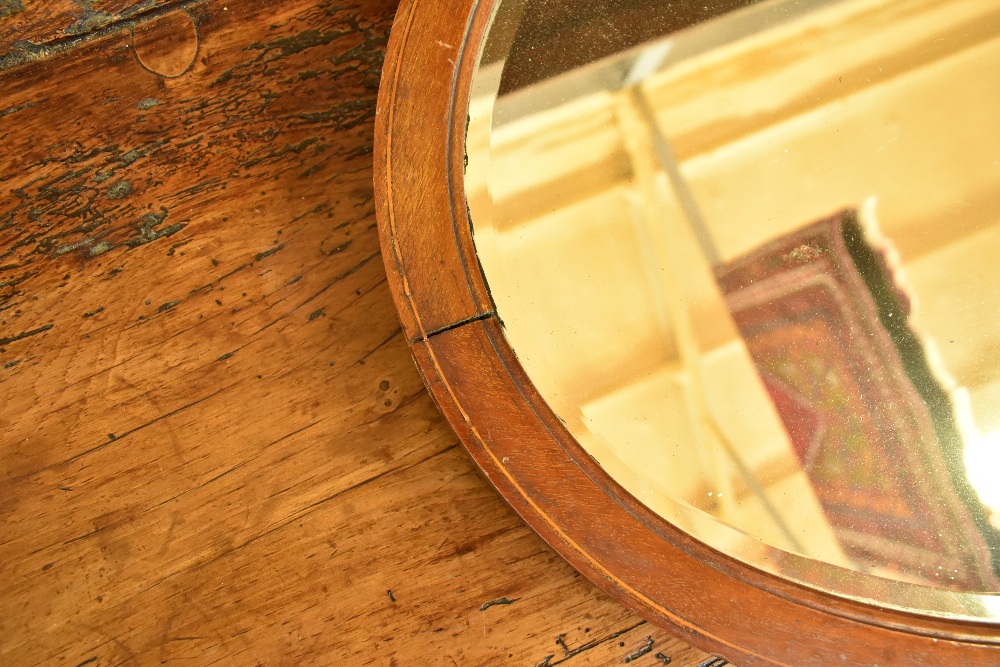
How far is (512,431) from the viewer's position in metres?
0.92

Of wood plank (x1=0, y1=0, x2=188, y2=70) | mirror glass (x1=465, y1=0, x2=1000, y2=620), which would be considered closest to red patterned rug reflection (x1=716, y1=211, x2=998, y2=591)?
mirror glass (x1=465, y1=0, x2=1000, y2=620)

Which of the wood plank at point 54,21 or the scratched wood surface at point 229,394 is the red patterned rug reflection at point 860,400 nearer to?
the scratched wood surface at point 229,394

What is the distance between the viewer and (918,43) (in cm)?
98

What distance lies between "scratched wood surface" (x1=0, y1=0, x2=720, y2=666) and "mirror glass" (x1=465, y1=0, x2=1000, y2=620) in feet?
1.16

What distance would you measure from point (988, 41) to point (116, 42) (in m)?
1.30

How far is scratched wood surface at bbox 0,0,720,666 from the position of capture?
1156 mm

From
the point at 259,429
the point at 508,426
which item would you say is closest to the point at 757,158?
the point at 508,426

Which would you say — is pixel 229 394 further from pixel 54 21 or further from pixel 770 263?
pixel 770 263

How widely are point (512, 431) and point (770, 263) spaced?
0.39 metres

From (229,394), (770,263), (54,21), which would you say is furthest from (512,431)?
(54,21)

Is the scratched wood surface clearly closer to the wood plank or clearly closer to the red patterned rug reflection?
the wood plank

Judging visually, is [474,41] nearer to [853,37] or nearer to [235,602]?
[853,37]

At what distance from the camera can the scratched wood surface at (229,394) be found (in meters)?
1.16

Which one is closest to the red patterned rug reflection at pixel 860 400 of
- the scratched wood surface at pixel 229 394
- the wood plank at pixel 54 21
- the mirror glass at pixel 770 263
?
the mirror glass at pixel 770 263
